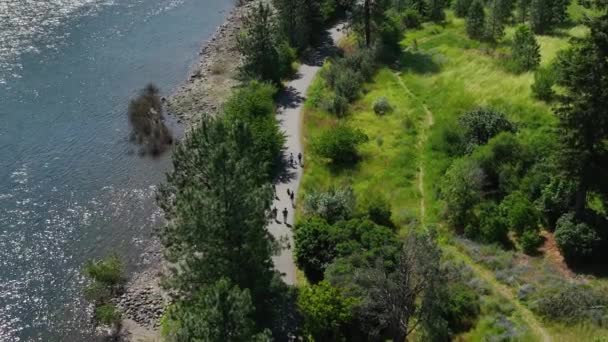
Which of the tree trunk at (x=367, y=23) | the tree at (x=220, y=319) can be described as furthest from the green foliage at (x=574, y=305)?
the tree trunk at (x=367, y=23)

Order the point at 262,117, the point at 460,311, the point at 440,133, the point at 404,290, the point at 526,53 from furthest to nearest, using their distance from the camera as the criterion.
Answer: the point at 526,53, the point at 262,117, the point at 440,133, the point at 460,311, the point at 404,290

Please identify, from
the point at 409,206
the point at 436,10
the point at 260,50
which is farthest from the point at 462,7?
the point at 409,206

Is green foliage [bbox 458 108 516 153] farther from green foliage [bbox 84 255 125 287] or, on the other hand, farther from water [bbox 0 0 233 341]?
green foliage [bbox 84 255 125 287]

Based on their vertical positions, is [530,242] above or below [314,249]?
above

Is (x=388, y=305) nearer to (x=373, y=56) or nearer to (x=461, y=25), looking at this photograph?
(x=373, y=56)

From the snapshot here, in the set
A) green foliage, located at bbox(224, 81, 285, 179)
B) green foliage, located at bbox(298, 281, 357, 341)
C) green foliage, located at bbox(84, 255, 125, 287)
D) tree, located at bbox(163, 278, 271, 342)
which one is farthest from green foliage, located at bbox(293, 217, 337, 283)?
green foliage, located at bbox(84, 255, 125, 287)

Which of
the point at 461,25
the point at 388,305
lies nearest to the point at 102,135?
the point at 388,305

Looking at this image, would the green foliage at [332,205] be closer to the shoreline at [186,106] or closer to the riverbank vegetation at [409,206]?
the riverbank vegetation at [409,206]

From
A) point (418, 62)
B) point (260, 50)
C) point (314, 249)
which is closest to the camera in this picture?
point (314, 249)

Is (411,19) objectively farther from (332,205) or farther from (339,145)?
(332,205)
